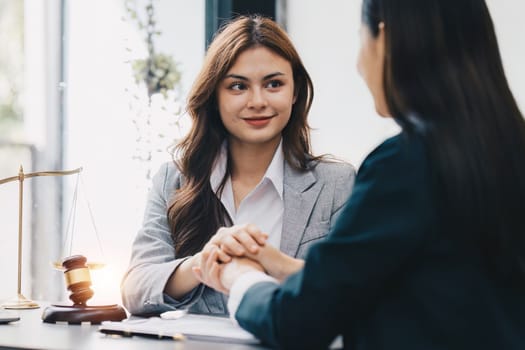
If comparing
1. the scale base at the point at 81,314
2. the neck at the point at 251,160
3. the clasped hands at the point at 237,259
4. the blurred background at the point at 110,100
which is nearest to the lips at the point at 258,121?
the neck at the point at 251,160

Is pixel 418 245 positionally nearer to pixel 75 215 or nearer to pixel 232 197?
pixel 232 197

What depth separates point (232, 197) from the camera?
2.28 metres

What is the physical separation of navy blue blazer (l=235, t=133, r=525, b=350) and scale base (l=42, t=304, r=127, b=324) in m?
0.75

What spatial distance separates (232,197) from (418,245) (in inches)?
47.2

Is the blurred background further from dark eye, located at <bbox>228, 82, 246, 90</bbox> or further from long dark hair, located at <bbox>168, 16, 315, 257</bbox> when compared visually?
dark eye, located at <bbox>228, 82, 246, 90</bbox>

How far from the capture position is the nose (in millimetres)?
2178

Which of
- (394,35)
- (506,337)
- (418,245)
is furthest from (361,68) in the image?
(506,337)

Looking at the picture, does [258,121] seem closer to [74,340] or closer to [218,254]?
[218,254]

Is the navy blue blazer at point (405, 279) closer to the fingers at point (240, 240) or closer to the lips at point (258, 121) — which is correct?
the fingers at point (240, 240)

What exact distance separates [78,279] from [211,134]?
2.22ft

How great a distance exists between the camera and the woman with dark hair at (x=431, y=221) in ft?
3.68

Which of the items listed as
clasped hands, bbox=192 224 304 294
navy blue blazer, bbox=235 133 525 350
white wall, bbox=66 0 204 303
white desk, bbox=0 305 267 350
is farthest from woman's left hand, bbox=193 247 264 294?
white wall, bbox=66 0 204 303

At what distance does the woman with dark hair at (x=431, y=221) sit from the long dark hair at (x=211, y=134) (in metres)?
1.00

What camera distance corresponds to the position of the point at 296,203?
2.20m
